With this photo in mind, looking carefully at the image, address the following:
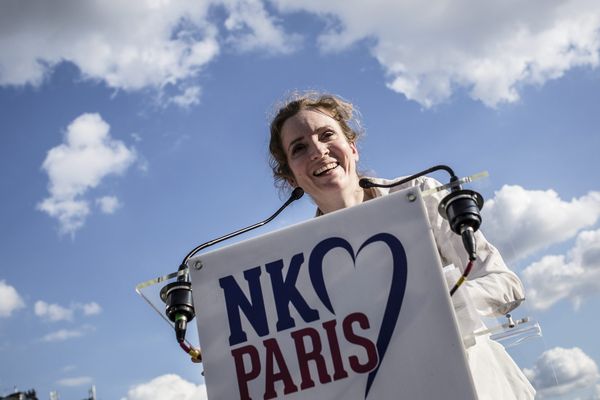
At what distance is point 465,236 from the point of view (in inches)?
54.3

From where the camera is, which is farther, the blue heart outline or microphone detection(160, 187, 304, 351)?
microphone detection(160, 187, 304, 351)

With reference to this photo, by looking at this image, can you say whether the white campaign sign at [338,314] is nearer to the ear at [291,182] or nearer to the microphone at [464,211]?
the microphone at [464,211]

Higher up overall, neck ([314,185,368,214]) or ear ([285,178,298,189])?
ear ([285,178,298,189])

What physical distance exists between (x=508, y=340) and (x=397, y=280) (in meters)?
0.34

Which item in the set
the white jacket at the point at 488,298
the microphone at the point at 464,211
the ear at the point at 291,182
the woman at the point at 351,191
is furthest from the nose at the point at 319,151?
the microphone at the point at 464,211

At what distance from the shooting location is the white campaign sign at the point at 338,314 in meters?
1.24

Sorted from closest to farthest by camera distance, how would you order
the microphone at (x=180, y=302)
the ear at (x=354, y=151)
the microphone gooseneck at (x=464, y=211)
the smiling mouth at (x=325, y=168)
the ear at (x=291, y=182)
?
1. the microphone gooseneck at (x=464, y=211)
2. the microphone at (x=180, y=302)
3. the smiling mouth at (x=325, y=168)
4. the ear at (x=354, y=151)
5. the ear at (x=291, y=182)

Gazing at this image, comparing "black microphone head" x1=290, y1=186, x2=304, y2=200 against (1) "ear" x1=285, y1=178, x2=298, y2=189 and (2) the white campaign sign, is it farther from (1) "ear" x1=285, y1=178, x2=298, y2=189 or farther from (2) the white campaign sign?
(1) "ear" x1=285, y1=178, x2=298, y2=189

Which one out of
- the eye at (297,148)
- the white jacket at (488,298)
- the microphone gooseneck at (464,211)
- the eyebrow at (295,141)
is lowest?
the white jacket at (488,298)

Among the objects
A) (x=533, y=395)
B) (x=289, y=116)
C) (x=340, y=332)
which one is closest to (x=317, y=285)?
(x=340, y=332)

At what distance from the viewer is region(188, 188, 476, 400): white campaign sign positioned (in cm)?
124

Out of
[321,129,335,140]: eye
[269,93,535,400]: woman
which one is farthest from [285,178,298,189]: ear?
[321,129,335,140]: eye

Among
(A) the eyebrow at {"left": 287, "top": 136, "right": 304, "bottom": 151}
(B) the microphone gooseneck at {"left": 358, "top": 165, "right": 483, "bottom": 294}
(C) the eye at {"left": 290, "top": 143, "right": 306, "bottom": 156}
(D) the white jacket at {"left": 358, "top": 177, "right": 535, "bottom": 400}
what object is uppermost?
(A) the eyebrow at {"left": 287, "top": 136, "right": 304, "bottom": 151}

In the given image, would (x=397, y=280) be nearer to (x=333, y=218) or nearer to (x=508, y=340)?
(x=333, y=218)
